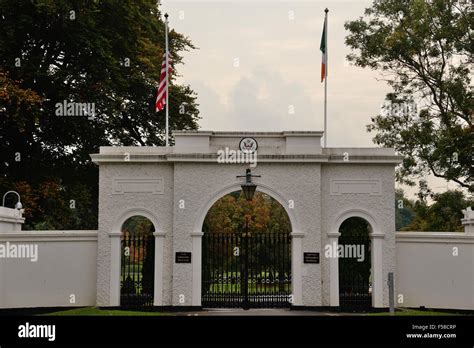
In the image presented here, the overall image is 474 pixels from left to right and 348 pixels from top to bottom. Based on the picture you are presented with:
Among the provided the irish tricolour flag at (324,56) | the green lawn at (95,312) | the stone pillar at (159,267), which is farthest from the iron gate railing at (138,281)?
the irish tricolour flag at (324,56)

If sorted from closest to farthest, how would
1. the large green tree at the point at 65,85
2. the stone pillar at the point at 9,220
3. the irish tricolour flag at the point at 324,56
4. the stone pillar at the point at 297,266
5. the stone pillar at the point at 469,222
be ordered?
the stone pillar at the point at 297,266
the stone pillar at the point at 9,220
the stone pillar at the point at 469,222
the irish tricolour flag at the point at 324,56
the large green tree at the point at 65,85

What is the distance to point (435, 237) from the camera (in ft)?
68.4

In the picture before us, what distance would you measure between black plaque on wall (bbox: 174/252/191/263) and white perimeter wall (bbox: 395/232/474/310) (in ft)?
20.2

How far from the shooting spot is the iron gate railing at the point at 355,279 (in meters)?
21.1

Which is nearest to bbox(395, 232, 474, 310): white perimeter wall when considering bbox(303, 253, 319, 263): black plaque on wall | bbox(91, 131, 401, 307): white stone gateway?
bbox(91, 131, 401, 307): white stone gateway

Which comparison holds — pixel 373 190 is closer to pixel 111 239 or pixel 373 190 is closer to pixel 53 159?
pixel 111 239

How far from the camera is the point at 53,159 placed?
98.3 ft

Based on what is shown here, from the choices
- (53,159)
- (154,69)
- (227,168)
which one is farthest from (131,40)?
(227,168)

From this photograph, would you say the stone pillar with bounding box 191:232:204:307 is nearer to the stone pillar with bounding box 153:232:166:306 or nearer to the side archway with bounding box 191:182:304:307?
the side archway with bounding box 191:182:304:307

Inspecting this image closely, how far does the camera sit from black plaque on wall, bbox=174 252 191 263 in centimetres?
2061

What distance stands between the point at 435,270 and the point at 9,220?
41.8ft

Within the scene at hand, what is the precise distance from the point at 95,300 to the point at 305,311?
Result: 6.19 m

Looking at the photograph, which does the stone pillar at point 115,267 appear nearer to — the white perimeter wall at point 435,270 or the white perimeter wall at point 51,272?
the white perimeter wall at point 51,272

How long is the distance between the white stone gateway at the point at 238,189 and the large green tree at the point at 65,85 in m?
7.32
